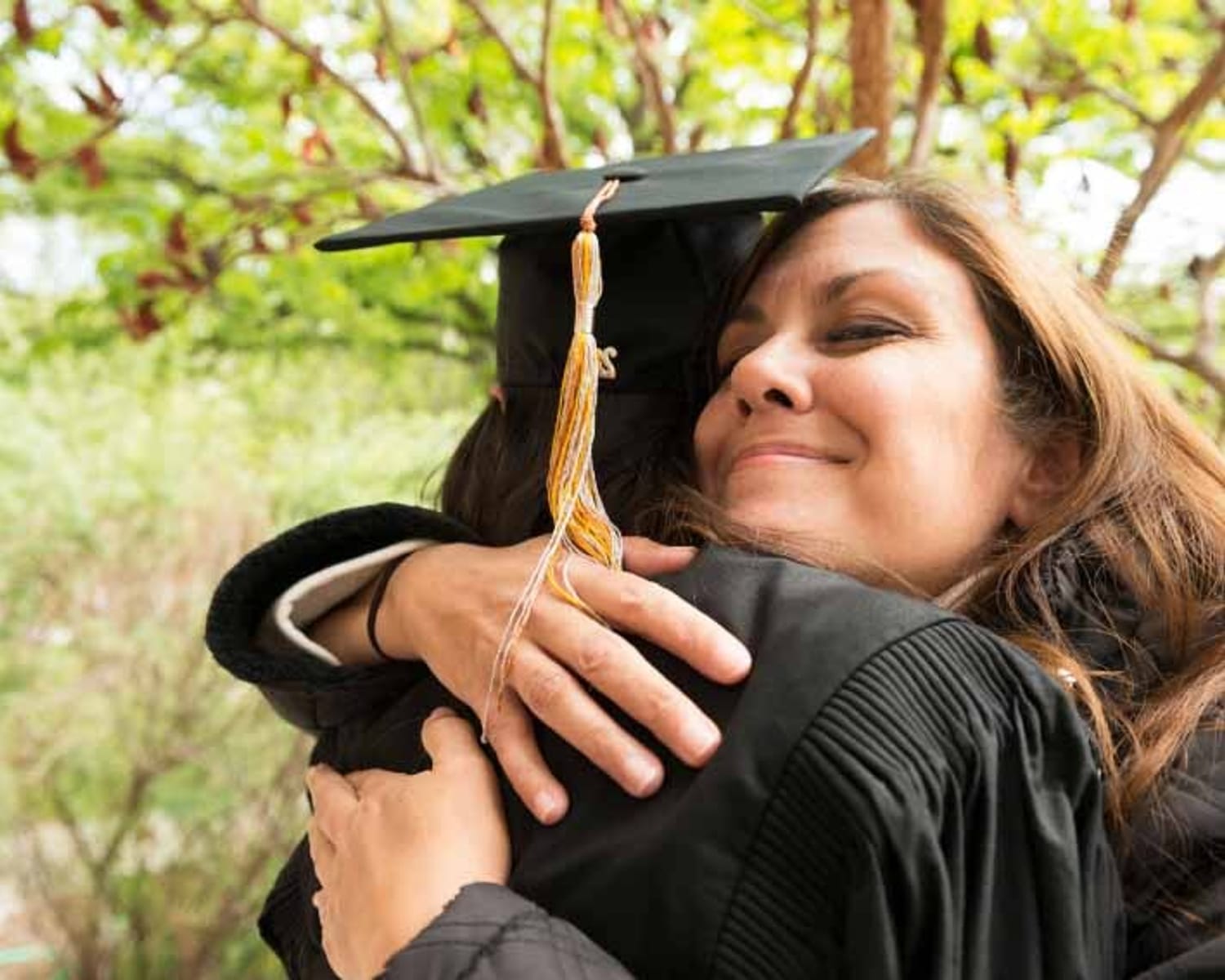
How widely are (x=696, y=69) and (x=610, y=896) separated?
353 cm

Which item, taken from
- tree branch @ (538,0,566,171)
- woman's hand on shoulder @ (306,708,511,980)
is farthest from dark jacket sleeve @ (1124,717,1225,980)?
tree branch @ (538,0,566,171)

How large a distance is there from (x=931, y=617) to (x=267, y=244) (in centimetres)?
278

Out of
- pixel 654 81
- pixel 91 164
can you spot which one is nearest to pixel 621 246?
pixel 654 81

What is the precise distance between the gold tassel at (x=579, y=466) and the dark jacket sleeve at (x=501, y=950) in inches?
11.3

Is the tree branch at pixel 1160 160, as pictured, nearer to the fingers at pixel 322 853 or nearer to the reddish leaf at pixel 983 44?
the reddish leaf at pixel 983 44

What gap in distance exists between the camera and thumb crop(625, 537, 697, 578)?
1.17 meters

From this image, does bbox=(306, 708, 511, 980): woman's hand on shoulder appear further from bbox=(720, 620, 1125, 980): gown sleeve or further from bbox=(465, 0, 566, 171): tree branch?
bbox=(465, 0, 566, 171): tree branch

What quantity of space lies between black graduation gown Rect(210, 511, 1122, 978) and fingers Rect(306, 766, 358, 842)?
Result: 0.27m

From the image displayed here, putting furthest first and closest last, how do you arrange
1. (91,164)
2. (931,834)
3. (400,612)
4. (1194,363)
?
(91,164), (1194,363), (400,612), (931,834)

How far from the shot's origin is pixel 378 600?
1377 millimetres

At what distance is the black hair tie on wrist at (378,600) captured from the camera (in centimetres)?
136

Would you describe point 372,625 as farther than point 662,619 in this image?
Yes

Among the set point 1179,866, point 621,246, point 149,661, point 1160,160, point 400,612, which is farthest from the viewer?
point 149,661

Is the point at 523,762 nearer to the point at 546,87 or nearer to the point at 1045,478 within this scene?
the point at 1045,478
